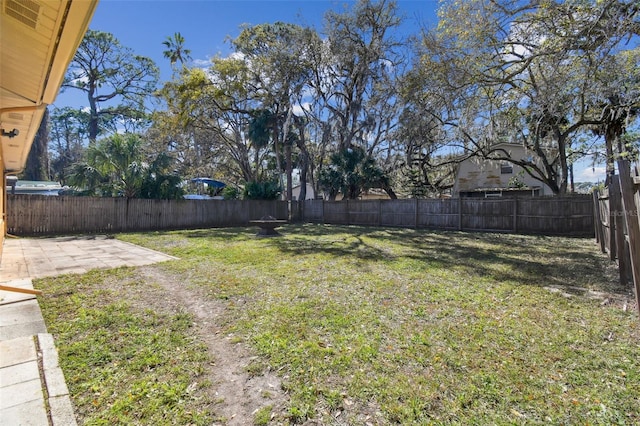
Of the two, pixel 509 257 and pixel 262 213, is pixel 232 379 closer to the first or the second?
pixel 509 257

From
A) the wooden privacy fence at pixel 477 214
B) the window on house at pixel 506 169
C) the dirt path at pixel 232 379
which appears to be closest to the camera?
the dirt path at pixel 232 379

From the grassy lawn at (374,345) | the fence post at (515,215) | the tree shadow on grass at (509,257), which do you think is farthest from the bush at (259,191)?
the grassy lawn at (374,345)

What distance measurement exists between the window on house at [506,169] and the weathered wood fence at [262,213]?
6.91 m

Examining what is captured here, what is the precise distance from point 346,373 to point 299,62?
1653 centimetres

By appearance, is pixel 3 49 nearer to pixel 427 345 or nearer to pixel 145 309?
pixel 145 309

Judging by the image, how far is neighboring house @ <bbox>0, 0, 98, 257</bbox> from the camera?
1.46 meters

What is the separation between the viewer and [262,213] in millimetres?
17312

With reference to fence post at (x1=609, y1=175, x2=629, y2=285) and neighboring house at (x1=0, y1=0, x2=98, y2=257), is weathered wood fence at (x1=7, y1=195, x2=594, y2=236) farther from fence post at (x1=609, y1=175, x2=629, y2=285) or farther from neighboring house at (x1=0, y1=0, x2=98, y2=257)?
neighboring house at (x1=0, y1=0, x2=98, y2=257)

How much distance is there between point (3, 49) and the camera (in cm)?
187

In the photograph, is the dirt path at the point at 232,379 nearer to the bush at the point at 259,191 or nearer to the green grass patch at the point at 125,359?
the green grass patch at the point at 125,359

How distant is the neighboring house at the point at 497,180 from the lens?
16922 millimetres

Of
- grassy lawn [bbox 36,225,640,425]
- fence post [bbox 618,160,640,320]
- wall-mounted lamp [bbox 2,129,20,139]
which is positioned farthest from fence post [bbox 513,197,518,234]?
wall-mounted lamp [bbox 2,129,20,139]

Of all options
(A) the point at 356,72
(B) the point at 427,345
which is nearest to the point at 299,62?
(A) the point at 356,72

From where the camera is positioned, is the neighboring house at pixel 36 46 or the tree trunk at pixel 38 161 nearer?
the neighboring house at pixel 36 46
